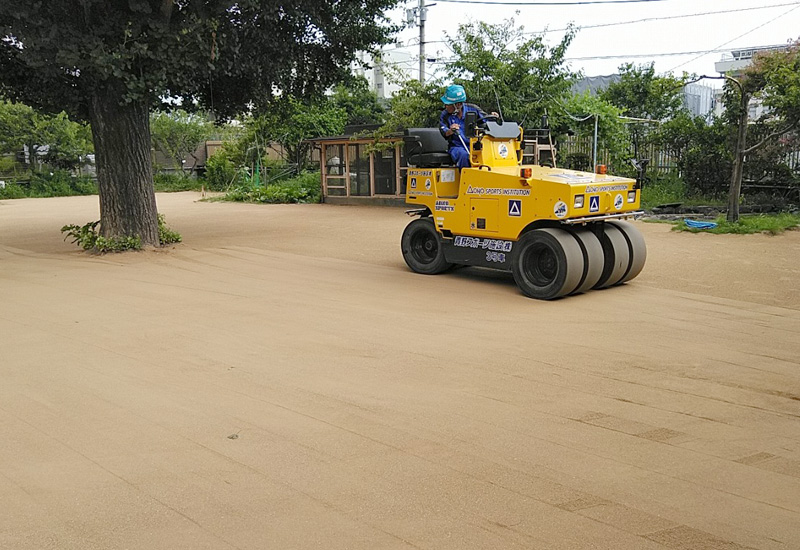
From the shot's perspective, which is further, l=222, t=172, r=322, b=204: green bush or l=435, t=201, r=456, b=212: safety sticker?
l=222, t=172, r=322, b=204: green bush

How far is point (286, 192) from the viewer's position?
96.0 ft

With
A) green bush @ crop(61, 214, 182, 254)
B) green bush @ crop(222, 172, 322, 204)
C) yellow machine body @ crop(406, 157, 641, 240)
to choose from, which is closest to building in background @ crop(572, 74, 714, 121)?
green bush @ crop(222, 172, 322, 204)

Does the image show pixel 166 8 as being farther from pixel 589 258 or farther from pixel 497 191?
pixel 589 258

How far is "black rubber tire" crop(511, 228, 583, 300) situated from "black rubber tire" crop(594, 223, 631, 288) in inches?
26.9

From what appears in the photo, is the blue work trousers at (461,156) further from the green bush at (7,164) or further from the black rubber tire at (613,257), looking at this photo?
the green bush at (7,164)

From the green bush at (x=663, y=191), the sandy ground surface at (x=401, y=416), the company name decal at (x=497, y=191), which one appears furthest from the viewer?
the green bush at (x=663, y=191)

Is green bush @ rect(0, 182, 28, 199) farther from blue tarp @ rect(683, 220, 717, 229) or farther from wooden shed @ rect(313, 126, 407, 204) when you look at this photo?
blue tarp @ rect(683, 220, 717, 229)

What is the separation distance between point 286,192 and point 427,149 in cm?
1896

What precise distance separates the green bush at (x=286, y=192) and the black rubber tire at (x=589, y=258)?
63.9 feet

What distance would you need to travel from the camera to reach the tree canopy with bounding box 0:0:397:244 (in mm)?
12133

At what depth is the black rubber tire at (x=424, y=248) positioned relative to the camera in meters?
11.1

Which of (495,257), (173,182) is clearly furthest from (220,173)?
(495,257)

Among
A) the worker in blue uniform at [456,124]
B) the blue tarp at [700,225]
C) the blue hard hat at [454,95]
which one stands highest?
the blue hard hat at [454,95]

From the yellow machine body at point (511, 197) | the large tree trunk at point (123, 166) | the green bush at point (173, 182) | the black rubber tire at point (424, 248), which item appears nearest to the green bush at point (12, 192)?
the green bush at point (173, 182)
